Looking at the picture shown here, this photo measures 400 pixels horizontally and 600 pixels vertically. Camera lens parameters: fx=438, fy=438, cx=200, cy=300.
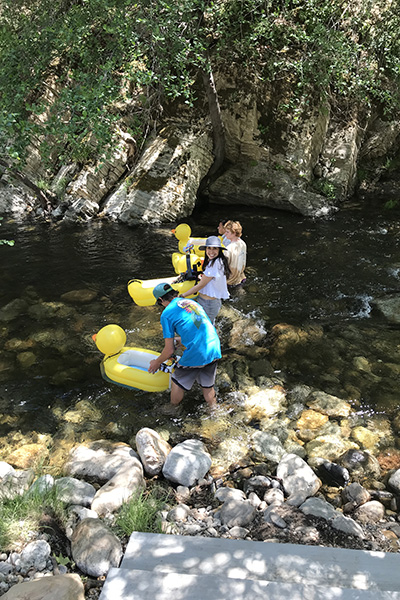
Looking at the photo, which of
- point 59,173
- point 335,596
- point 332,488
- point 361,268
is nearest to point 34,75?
point 59,173

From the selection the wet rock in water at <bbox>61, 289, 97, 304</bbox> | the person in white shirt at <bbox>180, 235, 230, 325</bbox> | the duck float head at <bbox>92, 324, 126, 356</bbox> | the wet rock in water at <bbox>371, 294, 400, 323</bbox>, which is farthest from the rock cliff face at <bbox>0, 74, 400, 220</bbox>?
the duck float head at <bbox>92, 324, 126, 356</bbox>

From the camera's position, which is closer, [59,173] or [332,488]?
[332,488]

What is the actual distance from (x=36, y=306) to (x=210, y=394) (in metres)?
4.24

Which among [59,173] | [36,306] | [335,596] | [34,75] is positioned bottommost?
[36,306]

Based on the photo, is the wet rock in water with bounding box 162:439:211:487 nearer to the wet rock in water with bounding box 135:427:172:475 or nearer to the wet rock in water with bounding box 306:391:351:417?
the wet rock in water with bounding box 135:427:172:475

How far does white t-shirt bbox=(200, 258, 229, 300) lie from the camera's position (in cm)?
568

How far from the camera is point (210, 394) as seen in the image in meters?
5.21

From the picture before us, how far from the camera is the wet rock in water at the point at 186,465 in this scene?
4199 millimetres

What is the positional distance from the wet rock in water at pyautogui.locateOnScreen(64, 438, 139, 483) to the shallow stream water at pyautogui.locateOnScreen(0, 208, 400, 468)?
1.34 ft

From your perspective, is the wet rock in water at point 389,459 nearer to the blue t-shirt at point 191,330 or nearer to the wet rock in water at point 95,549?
the blue t-shirt at point 191,330

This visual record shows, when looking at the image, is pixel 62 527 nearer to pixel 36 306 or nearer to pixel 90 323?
pixel 90 323

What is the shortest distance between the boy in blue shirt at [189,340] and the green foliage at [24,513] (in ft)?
5.77

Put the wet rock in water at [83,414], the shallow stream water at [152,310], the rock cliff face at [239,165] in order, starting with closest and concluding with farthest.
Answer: the wet rock in water at [83,414], the shallow stream water at [152,310], the rock cliff face at [239,165]

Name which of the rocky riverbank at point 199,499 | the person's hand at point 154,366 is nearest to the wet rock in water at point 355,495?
the rocky riverbank at point 199,499
